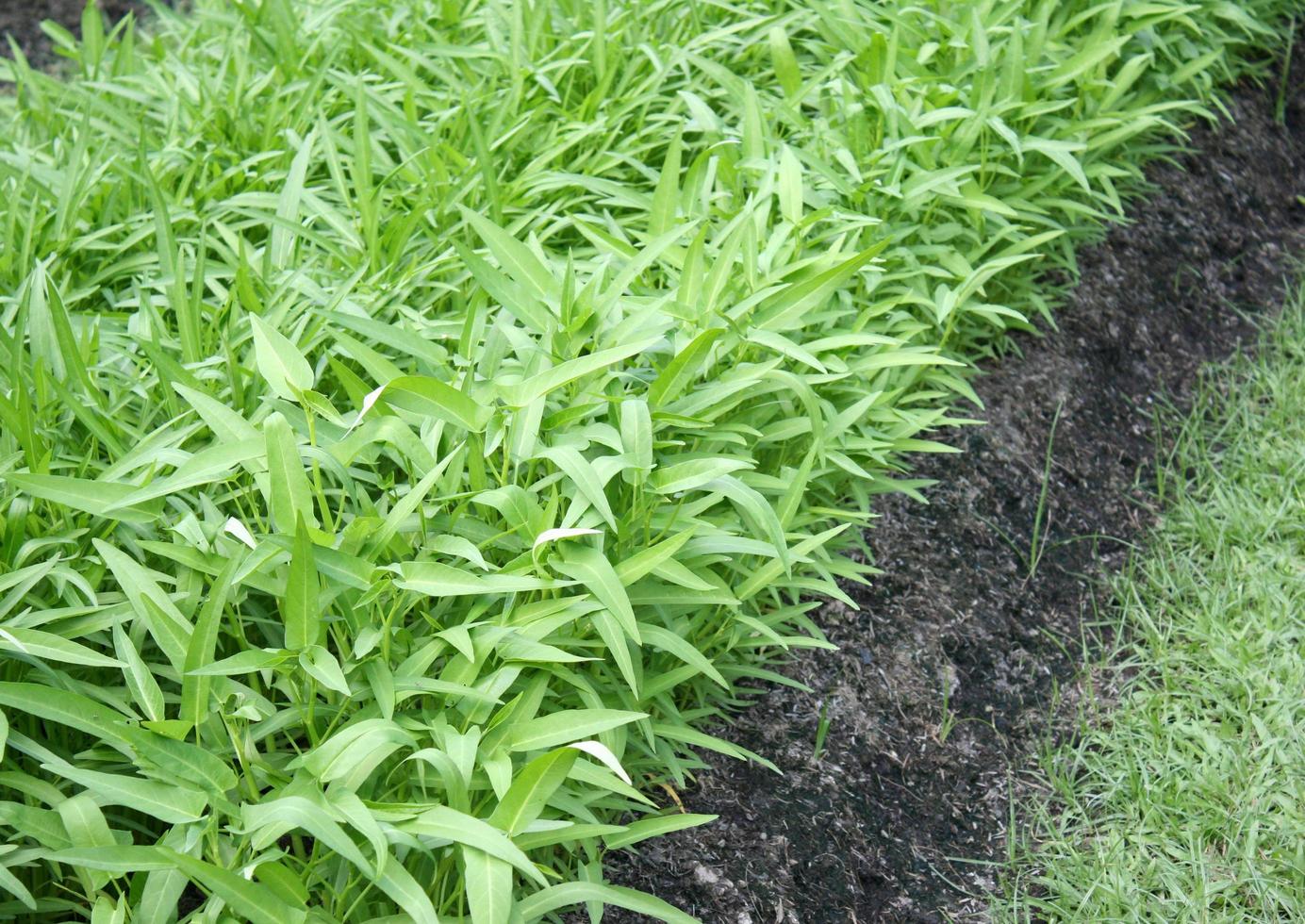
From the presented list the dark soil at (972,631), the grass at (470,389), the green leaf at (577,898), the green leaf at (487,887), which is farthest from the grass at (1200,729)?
the green leaf at (487,887)

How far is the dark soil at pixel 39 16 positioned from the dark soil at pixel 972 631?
12.6 feet

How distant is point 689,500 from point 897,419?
1.65 ft

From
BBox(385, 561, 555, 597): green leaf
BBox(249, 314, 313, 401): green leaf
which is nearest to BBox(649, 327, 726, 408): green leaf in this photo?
BBox(385, 561, 555, 597): green leaf

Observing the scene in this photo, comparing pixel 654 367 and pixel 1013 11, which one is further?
pixel 1013 11

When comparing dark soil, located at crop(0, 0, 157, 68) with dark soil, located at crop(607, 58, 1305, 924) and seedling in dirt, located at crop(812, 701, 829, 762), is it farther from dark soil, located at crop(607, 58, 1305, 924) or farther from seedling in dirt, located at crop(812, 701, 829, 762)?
seedling in dirt, located at crop(812, 701, 829, 762)

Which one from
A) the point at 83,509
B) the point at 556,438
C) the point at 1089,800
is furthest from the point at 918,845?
the point at 83,509

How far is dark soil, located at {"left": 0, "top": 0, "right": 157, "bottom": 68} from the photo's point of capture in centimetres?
477

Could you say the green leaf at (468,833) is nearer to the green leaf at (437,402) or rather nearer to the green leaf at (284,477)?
the green leaf at (284,477)

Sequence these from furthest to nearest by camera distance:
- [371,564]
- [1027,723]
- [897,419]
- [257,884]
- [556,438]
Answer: [897,419]
[1027,723]
[556,438]
[371,564]
[257,884]

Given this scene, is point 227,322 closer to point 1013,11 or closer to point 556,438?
point 556,438

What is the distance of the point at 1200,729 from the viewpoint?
201cm

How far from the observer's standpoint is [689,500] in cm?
192

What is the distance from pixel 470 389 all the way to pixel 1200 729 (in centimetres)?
127

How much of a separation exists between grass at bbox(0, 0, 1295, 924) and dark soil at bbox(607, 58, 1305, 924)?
0.10 m
